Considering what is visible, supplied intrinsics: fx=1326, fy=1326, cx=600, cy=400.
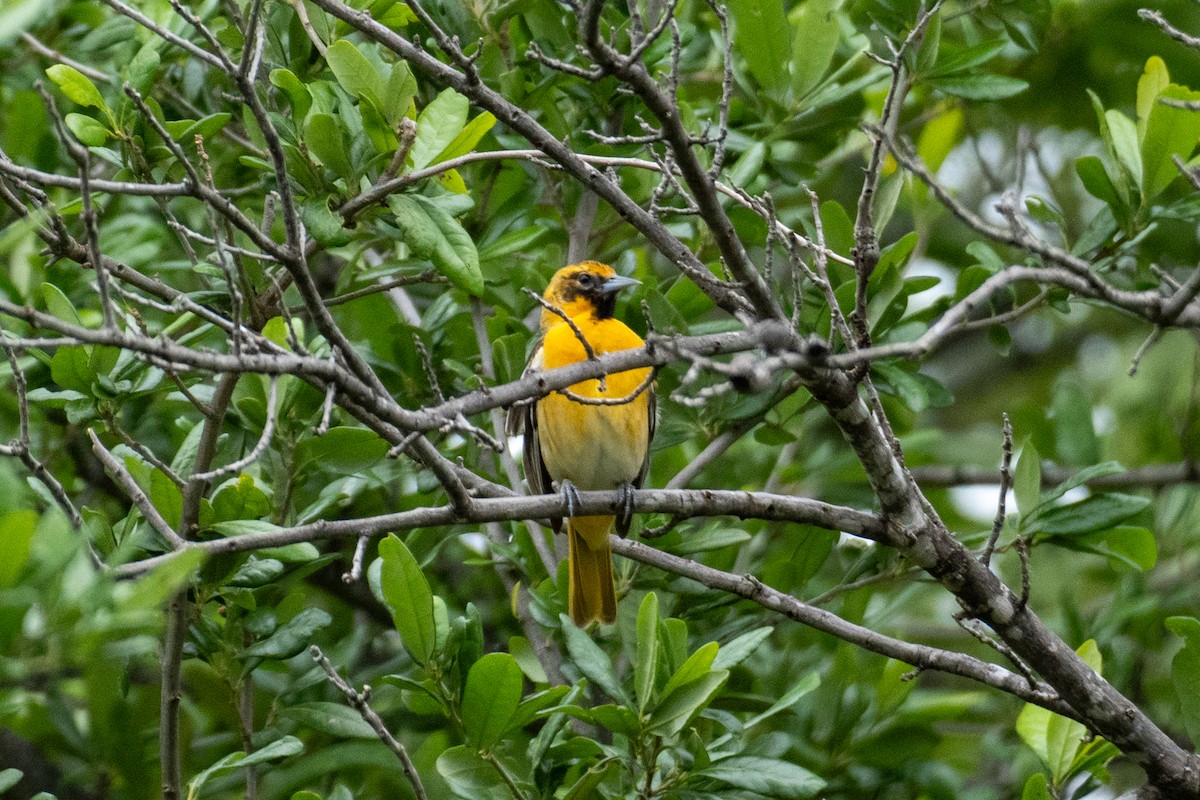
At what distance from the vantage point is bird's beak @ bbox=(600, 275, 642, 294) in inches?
187

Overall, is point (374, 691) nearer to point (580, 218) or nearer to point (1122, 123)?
point (580, 218)

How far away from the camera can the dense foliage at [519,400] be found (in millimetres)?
3039

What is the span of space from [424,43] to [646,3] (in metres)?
0.80

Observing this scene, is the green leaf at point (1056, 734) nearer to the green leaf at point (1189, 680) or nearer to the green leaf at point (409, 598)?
the green leaf at point (1189, 680)

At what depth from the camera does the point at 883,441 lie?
335 cm

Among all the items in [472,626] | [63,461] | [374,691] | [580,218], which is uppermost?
[580,218]

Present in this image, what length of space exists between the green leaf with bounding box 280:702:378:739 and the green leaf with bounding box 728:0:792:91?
253 centimetres

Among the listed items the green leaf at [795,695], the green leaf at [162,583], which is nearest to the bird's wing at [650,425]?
the green leaf at [795,695]

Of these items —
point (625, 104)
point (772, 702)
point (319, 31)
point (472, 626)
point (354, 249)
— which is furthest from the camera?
point (354, 249)

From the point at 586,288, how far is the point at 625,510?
3.50 feet

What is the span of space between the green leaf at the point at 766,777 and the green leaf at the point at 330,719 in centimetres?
110

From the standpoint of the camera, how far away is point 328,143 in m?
3.50

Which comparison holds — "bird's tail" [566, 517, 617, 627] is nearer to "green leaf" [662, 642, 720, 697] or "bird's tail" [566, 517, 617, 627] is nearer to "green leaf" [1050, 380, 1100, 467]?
"green leaf" [662, 642, 720, 697]

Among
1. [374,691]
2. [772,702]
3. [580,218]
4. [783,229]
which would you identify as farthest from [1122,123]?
[374,691]
